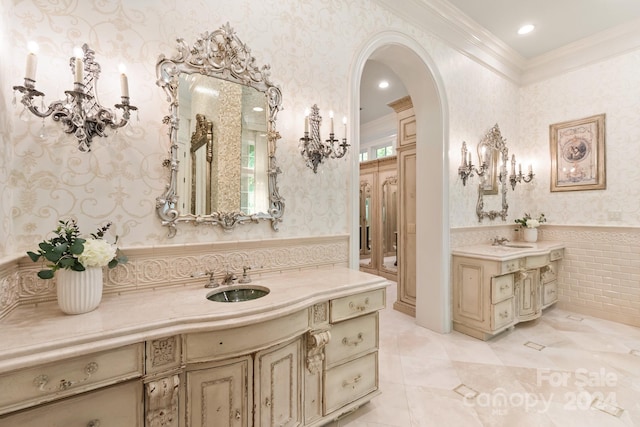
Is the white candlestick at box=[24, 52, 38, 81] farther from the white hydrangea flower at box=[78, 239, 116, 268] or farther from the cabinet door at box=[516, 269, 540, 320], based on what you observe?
the cabinet door at box=[516, 269, 540, 320]

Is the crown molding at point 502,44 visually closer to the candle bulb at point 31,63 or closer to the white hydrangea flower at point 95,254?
the candle bulb at point 31,63

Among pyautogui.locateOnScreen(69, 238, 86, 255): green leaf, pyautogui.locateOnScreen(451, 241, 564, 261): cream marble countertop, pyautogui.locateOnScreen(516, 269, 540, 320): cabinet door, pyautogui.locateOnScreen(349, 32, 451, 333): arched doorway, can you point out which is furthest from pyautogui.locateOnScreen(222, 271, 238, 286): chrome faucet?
pyautogui.locateOnScreen(516, 269, 540, 320): cabinet door

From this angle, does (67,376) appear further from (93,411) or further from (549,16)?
(549,16)

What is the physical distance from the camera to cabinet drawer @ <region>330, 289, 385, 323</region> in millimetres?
1588

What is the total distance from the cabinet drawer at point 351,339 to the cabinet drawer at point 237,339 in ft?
1.28

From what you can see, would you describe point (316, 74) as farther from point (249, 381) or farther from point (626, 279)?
point (626, 279)

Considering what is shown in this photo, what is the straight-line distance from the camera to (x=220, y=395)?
121 cm

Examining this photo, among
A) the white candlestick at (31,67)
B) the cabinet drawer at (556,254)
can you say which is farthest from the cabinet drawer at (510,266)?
the white candlestick at (31,67)

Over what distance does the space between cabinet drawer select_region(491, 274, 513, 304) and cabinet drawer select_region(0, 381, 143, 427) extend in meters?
2.93

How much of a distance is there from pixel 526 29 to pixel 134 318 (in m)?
4.58

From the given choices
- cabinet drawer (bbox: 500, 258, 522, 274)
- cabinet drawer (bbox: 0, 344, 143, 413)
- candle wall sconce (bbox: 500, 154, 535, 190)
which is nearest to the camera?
cabinet drawer (bbox: 0, 344, 143, 413)

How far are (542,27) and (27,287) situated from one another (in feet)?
16.4

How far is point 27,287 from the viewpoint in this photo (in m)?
1.26

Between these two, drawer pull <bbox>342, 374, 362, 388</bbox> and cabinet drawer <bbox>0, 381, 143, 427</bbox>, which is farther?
drawer pull <bbox>342, 374, 362, 388</bbox>
